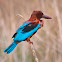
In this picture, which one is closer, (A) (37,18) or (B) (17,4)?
(A) (37,18)

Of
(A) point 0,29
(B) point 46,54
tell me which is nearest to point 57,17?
(B) point 46,54

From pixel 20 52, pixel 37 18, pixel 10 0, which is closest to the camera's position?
pixel 37 18

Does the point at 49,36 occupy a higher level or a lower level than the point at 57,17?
lower

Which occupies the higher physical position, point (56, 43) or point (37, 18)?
point (37, 18)

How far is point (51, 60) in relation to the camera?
12.3 ft

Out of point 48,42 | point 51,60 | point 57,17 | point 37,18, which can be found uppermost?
point 37,18

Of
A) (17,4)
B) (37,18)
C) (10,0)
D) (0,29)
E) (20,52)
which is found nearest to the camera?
(37,18)

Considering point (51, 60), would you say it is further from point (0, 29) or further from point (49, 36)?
point (0, 29)

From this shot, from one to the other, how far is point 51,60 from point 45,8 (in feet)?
3.27

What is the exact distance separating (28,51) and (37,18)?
1718mm

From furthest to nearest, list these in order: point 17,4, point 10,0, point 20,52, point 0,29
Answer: point 17,4, point 10,0, point 0,29, point 20,52

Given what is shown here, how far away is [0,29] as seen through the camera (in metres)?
4.11

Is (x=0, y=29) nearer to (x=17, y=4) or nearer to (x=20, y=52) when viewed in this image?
(x=20, y=52)

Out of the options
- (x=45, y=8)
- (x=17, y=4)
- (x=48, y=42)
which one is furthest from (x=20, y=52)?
(x=17, y=4)
